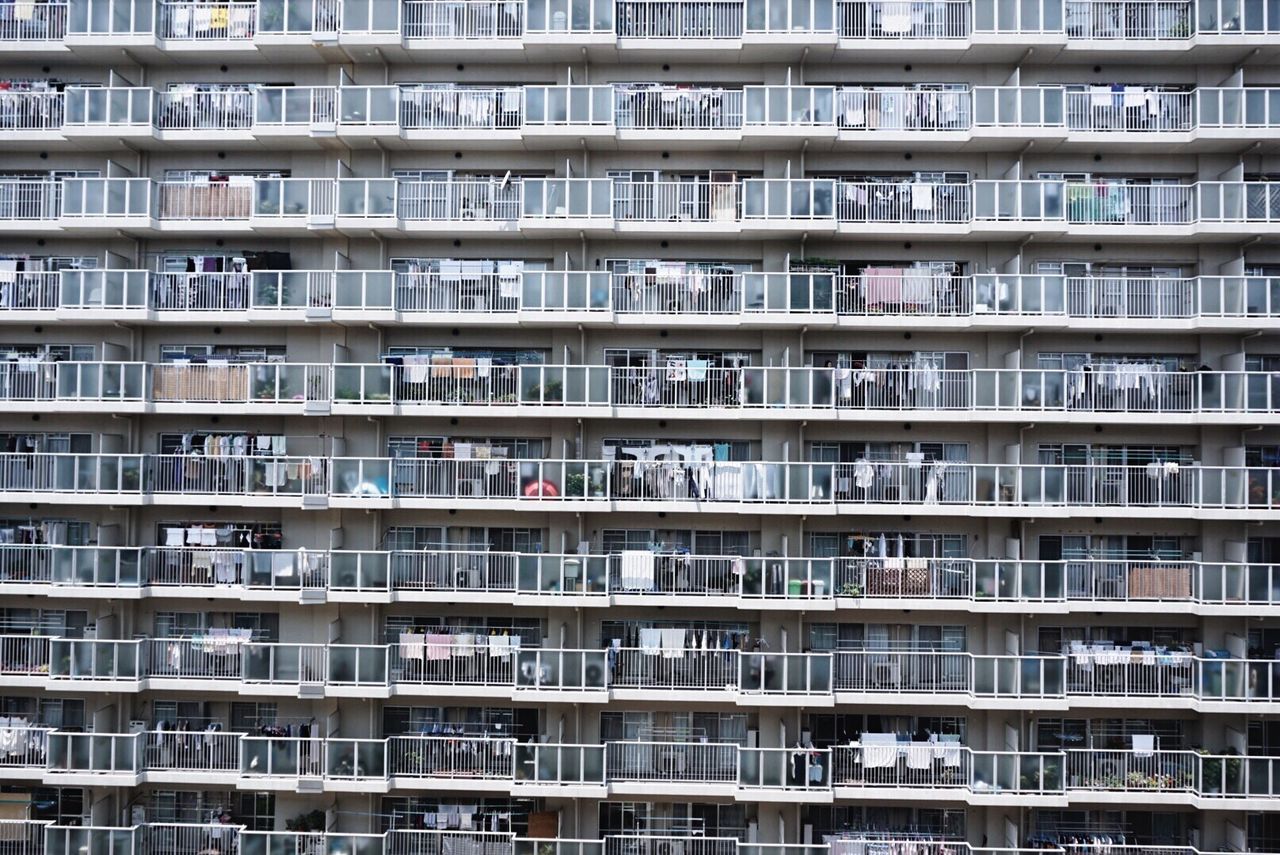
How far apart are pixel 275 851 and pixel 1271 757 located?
16.4m

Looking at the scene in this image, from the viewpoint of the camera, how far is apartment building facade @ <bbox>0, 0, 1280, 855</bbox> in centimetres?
1562

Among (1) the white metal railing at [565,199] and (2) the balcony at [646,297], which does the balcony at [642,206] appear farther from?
(2) the balcony at [646,297]

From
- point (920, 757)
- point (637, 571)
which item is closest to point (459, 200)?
point (637, 571)

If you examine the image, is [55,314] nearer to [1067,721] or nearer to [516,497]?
[516,497]

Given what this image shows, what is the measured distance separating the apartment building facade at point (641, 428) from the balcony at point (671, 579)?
0.07 m

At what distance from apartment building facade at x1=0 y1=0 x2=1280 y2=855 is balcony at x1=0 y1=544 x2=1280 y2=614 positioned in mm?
73

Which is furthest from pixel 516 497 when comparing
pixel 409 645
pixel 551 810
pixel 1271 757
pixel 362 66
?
pixel 1271 757

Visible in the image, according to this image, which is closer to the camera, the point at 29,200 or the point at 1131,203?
the point at 1131,203

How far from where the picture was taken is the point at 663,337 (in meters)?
16.8

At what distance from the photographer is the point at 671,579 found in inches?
624

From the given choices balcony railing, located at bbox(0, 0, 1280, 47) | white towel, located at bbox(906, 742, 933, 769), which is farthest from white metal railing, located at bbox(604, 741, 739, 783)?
balcony railing, located at bbox(0, 0, 1280, 47)

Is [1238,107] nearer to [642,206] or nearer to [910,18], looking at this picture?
[910,18]

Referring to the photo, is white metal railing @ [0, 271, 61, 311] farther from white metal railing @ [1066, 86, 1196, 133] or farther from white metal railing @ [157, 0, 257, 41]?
white metal railing @ [1066, 86, 1196, 133]

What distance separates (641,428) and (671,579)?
8.91 feet
